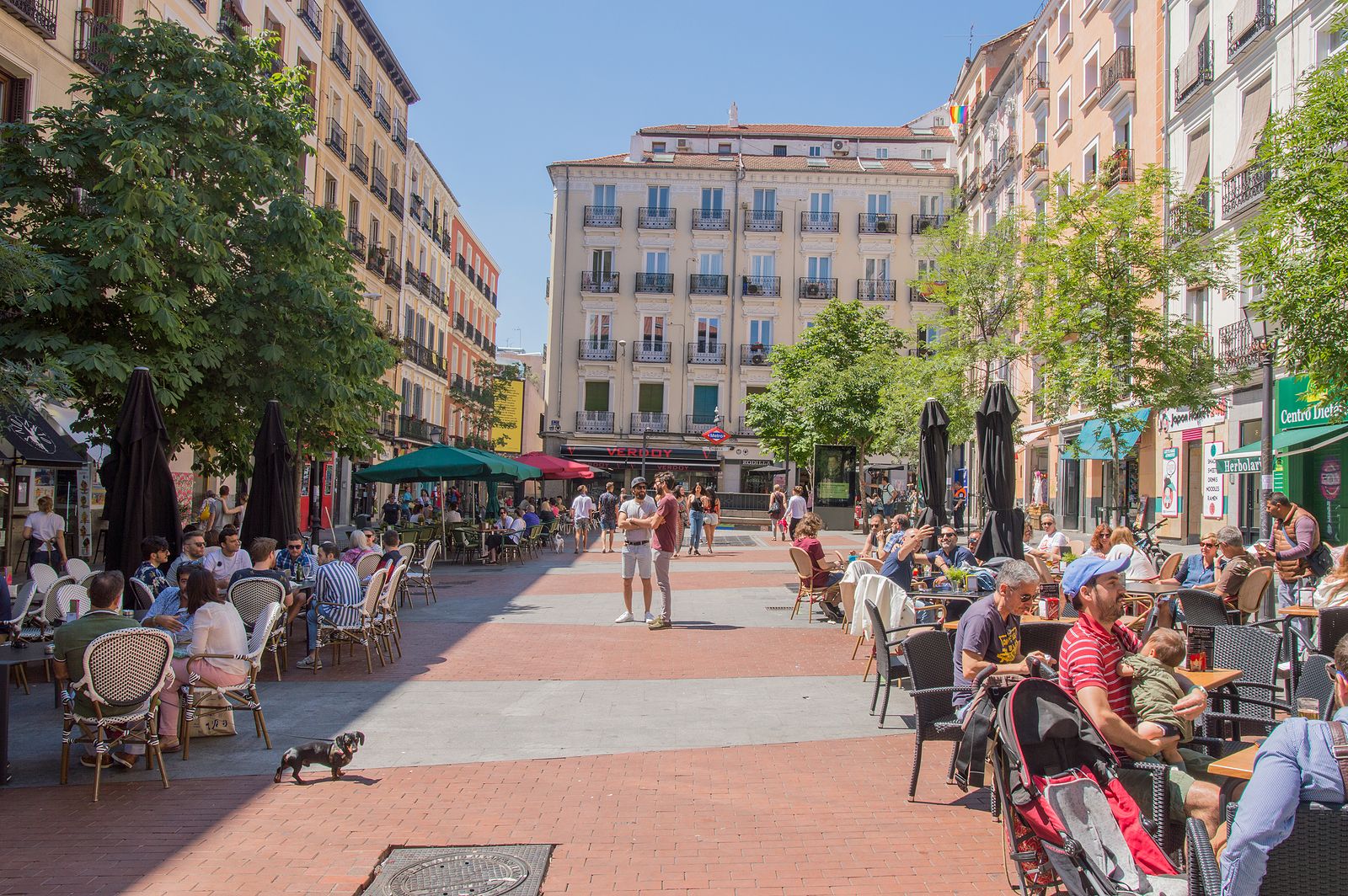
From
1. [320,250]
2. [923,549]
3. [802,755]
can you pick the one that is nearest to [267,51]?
[320,250]

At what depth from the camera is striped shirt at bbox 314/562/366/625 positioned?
9.86 metres

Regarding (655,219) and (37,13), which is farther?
(655,219)

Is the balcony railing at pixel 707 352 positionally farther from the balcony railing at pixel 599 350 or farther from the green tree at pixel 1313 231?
the green tree at pixel 1313 231

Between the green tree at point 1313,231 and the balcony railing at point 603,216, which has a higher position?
the balcony railing at point 603,216

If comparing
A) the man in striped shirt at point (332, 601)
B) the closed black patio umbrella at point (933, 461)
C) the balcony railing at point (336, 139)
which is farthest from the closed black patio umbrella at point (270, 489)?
the balcony railing at point (336, 139)

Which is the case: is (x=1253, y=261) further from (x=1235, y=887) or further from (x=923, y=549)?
(x=1235, y=887)

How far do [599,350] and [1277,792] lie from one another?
47.7 m

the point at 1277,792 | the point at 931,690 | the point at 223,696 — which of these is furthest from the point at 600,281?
the point at 1277,792

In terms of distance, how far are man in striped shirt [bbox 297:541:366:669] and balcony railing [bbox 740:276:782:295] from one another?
4211cm

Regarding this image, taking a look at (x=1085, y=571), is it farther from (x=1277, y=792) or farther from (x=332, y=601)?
(x=332, y=601)

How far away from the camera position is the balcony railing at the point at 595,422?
165ft

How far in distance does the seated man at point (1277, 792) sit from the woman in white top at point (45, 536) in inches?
600

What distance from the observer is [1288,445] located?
1936 cm

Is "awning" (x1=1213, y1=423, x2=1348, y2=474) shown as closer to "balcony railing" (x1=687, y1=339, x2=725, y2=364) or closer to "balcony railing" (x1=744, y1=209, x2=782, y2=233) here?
"balcony railing" (x1=687, y1=339, x2=725, y2=364)
